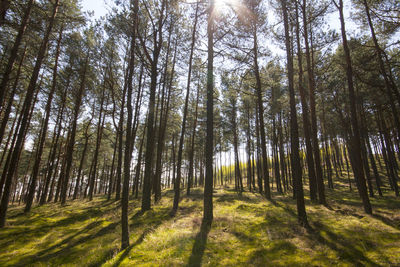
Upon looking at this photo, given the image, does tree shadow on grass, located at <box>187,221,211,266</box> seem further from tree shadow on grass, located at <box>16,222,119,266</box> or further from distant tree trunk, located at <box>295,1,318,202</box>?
distant tree trunk, located at <box>295,1,318,202</box>

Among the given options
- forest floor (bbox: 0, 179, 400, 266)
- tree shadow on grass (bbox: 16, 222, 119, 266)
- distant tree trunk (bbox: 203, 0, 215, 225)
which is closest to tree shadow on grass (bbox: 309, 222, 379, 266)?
forest floor (bbox: 0, 179, 400, 266)

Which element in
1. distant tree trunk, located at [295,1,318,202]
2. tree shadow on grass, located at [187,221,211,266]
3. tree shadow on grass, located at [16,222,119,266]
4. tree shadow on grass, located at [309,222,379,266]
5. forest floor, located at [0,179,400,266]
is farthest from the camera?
distant tree trunk, located at [295,1,318,202]

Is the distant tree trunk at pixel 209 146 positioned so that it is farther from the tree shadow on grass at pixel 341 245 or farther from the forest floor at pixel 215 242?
the tree shadow on grass at pixel 341 245

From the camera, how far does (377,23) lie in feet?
38.4

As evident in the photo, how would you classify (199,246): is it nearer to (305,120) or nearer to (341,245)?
(341,245)

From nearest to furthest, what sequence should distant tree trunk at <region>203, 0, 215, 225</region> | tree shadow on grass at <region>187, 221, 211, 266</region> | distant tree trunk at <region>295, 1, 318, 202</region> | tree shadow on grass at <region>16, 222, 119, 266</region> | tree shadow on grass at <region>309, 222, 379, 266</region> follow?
tree shadow on grass at <region>309, 222, 379, 266</region> < tree shadow on grass at <region>187, 221, 211, 266</region> < tree shadow on grass at <region>16, 222, 119, 266</region> < distant tree trunk at <region>203, 0, 215, 225</region> < distant tree trunk at <region>295, 1, 318, 202</region>

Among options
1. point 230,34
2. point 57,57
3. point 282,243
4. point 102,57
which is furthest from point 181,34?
point 282,243

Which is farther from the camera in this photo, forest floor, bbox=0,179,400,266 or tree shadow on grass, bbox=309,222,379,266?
forest floor, bbox=0,179,400,266

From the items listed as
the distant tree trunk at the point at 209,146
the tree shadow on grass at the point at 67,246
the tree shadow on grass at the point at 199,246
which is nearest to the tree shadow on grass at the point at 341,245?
the tree shadow on grass at the point at 199,246

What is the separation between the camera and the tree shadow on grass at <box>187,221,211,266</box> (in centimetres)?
477

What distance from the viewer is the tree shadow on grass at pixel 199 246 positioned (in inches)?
188

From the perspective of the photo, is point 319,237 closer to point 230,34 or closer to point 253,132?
point 230,34

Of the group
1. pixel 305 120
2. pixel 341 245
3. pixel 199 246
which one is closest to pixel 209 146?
pixel 199 246

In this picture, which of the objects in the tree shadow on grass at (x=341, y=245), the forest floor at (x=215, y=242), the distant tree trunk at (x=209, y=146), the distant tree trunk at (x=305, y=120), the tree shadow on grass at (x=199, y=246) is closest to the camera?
the tree shadow on grass at (x=341, y=245)
